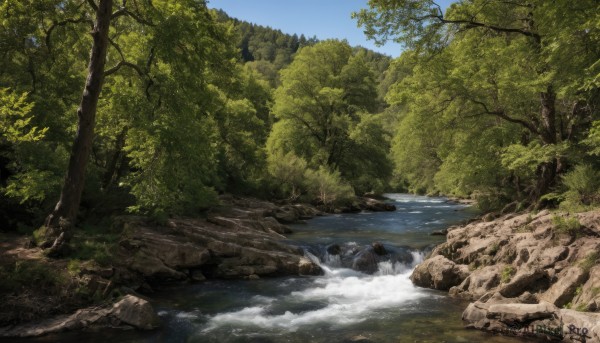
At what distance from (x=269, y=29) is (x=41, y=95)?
177470mm

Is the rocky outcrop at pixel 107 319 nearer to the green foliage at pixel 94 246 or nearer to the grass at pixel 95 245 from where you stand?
the green foliage at pixel 94 246

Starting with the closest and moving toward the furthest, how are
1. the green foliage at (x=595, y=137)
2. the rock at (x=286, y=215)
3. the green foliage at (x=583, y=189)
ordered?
the green foliage at (x=595, y=137) → the green foliage at (x=583, y=189) → the rock at (x=286, y=215)

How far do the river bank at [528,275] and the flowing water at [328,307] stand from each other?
0.59m

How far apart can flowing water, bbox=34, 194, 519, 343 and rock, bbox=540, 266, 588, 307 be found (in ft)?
6.27

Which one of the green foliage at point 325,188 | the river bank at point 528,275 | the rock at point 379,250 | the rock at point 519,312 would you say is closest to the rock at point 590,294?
the river bank at point 528,275

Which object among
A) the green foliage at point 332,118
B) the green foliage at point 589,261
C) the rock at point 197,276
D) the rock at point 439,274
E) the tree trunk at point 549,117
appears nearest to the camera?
the green foliage at point 589,261

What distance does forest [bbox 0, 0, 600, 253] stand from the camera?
11531 mm

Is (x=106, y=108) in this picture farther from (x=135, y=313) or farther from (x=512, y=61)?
(x=512, y=61)

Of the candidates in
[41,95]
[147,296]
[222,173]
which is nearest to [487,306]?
[147,296]

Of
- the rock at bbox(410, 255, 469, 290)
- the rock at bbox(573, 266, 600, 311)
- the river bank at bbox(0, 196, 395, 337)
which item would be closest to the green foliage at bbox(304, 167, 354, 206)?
the river bank at bbox(0, 196, 395, 337)

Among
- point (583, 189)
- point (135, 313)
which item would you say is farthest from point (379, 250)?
point (135, 313)

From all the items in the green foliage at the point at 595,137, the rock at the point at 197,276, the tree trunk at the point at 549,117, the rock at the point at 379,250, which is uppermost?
the tree trunk at the point at 549,117

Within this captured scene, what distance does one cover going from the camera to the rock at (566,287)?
31.9 ft

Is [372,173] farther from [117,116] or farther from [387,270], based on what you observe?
[117,116]
